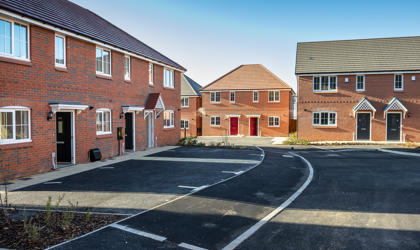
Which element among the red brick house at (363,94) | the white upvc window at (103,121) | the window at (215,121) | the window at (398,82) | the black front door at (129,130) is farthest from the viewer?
the window at (215,121)

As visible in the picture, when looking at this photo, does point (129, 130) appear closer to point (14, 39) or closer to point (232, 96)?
point (14, 39)

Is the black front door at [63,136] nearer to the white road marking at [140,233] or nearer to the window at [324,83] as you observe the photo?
the white road marking at [140,233]

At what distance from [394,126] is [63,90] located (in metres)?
26.6

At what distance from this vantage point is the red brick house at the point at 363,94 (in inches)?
1036

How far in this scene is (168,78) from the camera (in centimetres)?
2319

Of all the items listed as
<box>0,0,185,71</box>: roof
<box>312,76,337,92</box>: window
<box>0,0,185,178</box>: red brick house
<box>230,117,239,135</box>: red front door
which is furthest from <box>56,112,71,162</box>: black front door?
<box>230,117,239,135</box>: red front door

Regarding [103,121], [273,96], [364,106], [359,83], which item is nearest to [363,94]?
[359,83]

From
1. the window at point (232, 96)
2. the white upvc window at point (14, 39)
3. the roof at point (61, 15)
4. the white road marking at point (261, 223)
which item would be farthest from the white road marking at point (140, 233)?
the window at point (232, 96)

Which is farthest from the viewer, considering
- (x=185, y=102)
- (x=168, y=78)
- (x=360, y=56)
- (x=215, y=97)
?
(x=185, y=102)

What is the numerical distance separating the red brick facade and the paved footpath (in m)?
6.29

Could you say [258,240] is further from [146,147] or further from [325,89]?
[325,89]

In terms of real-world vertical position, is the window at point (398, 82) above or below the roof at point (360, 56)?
below

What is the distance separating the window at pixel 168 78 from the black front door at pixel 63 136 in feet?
32.9

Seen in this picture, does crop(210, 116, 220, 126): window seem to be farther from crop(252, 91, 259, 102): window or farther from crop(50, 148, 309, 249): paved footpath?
crop(50, 148, 309, 249): paved footpath
